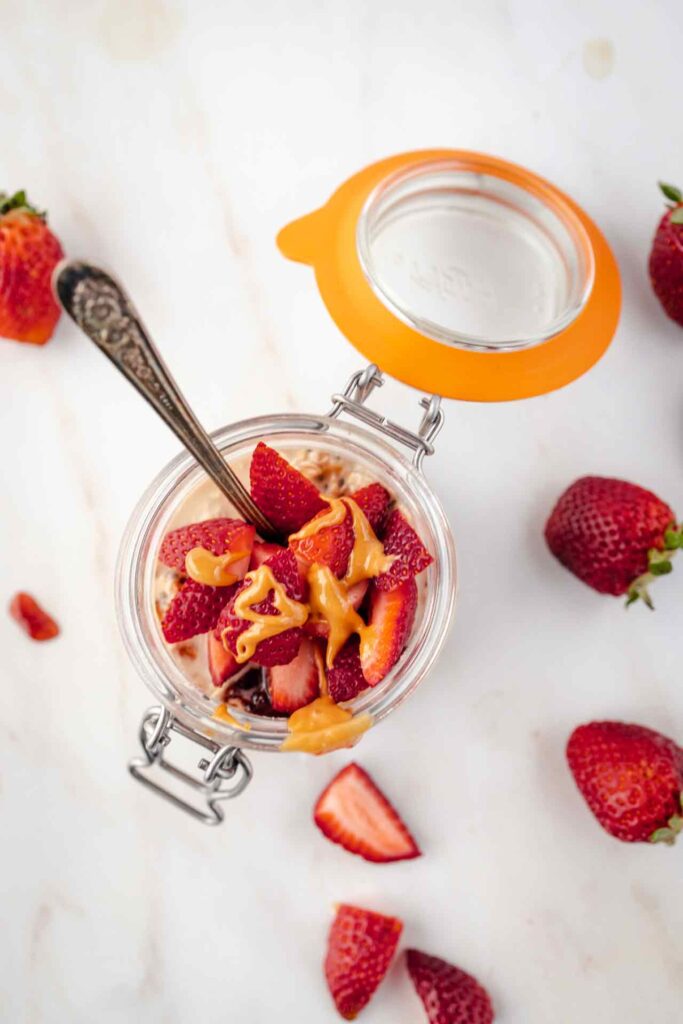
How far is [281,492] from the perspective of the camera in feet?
2.52

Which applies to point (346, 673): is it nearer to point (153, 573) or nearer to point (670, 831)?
point (153, 573)

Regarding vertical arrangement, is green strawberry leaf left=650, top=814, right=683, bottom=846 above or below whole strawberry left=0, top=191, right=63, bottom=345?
below

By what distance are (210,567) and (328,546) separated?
0.10 meters

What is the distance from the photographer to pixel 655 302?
106cm

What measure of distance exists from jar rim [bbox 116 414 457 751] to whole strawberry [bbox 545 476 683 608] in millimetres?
202

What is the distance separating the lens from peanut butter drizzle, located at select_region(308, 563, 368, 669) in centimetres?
73

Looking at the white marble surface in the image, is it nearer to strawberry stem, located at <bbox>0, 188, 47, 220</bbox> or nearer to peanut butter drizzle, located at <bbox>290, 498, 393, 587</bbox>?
strawberry stem, located at <bbox>0, 188, 47, 220</bbox>

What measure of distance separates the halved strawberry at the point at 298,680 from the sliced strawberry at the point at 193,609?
0.23 ft

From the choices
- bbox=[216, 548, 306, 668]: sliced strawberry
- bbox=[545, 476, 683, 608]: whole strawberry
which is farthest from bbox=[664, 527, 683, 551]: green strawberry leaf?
bbox=[216, 548, 306, 668]: sliced strawberry

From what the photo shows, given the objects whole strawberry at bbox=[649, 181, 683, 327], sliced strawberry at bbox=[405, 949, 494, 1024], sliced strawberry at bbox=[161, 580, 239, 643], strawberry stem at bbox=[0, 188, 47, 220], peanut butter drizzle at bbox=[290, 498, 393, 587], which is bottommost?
sliced strawberry at bbox=[405, 949, 494, 1024]

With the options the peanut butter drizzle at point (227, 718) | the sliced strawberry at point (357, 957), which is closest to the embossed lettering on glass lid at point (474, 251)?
the peanut butter drizzle at point (227, 718)

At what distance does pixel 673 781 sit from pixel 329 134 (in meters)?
0.81

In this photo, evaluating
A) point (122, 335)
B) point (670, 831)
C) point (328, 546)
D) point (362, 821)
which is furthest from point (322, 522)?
point (670, 831)

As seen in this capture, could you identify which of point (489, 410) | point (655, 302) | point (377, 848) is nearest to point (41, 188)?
point (489, 410)
